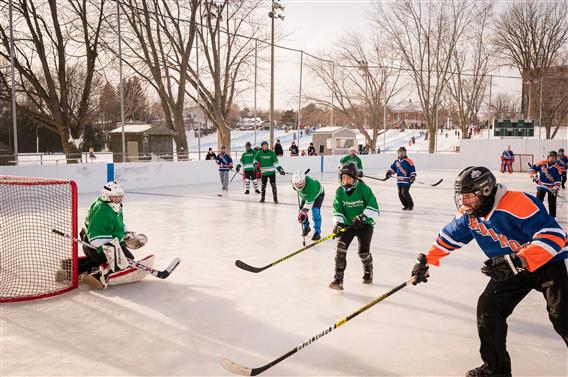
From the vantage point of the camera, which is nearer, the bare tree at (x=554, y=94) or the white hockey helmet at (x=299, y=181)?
the white hockey helmet at (x=299, y=181)

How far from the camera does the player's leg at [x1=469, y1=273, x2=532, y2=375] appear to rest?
8.68 ft

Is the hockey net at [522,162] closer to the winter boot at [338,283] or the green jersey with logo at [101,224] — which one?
the winter boot at [338,283]

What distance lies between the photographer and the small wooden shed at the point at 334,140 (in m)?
27.3

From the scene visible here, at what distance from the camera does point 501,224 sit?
2584 millimetres

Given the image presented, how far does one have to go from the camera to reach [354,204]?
4523 millimetres

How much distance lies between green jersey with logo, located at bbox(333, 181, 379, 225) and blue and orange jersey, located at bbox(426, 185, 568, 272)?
5.29 ft

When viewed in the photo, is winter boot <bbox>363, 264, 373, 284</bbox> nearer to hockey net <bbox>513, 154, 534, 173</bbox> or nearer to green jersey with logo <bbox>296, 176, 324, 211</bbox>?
green jersey with logo <bbox>296, 176, 324, 211</bbox>

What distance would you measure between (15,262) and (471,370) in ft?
15.4

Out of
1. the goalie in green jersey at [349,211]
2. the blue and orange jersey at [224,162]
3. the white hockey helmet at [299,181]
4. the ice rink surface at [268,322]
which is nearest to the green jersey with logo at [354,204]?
the goalie in green jersey at [349,211]

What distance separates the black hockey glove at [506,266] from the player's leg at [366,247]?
83.2 inches

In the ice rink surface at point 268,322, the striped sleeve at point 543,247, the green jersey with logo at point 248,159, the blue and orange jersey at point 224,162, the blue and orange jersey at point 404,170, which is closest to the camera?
the striped sleeve at point 543,247

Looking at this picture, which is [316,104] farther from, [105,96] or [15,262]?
[15,262]

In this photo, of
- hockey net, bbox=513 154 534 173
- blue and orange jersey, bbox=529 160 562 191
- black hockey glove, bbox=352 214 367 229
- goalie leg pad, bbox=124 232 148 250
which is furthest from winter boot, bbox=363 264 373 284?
hockey net, bbox=513 154 534 173

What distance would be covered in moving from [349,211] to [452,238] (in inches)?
67.0
